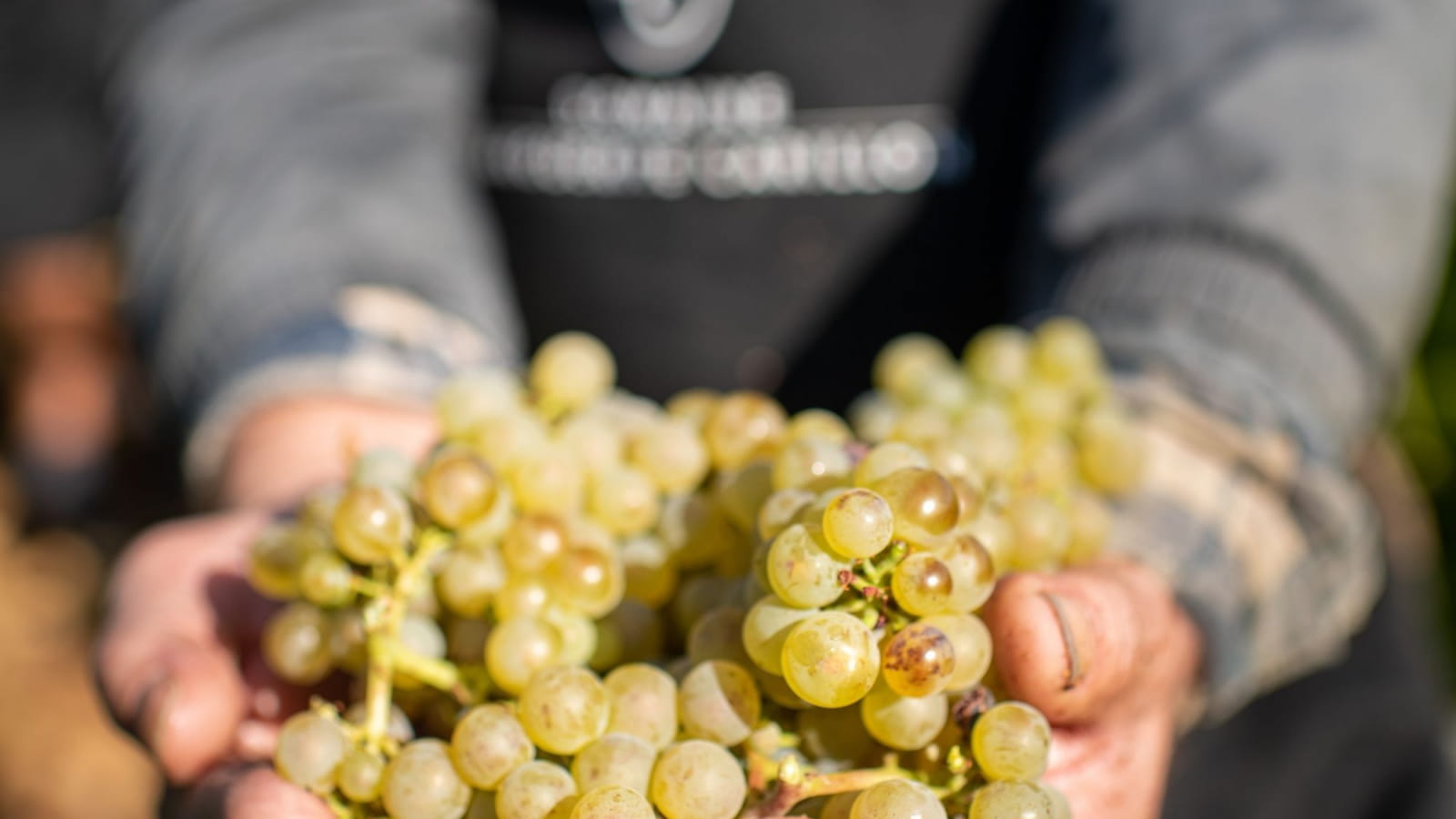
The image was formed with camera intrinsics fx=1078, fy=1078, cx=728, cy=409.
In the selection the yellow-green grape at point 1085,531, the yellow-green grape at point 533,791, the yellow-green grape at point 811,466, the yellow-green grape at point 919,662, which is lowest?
the yellow-green grape at point 533,791

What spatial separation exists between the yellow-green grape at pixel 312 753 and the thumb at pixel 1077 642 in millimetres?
379

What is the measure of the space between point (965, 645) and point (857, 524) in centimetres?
10

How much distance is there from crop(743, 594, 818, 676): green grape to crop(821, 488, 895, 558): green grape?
43mm

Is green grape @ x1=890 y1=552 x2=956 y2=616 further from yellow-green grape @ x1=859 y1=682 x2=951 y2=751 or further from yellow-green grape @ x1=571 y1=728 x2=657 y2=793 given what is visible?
yellow-green grape @ x1=571 y1=728 x2=657 y2=793

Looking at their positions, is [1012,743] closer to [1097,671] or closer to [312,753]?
[1097,671]

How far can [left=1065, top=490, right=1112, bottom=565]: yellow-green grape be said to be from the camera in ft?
2.56

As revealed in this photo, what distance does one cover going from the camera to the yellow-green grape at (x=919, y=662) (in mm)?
536

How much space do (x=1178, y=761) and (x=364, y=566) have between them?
3.32ft

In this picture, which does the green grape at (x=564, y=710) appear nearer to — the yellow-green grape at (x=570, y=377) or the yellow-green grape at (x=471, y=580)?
the yellow-green grape at (x=471, y=580)

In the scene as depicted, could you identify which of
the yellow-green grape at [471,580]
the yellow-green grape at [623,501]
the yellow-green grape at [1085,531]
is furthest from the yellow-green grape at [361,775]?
the yellow-green grape at [1085,531]

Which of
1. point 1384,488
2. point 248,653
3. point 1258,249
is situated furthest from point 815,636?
point 1384,488

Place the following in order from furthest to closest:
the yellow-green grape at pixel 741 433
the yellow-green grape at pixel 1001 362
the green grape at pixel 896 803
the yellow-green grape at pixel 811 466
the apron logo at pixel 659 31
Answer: the apron logo at pixel 659 31
the yellow-green grape at pixel 1001 362
the yellow-green grape at pixel 741 433
the yellow-green grape at pixel 811 466
the green grape at pixel 896 803

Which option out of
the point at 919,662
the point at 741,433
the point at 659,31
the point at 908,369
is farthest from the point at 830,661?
the point at 659,31

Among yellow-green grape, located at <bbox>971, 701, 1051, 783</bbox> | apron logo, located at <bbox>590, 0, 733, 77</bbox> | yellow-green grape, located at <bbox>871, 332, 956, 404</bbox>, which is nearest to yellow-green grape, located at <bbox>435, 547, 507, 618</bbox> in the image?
yellow-green grape, located at <bbox>971, 701, 1051, 783</bbox>
